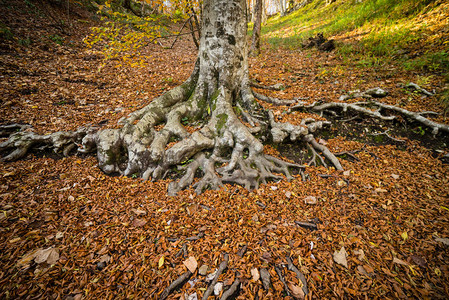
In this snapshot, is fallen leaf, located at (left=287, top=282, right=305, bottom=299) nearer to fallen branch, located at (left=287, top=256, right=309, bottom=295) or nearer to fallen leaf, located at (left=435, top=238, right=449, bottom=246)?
fallen branch, located at (left=287, top=256, right=309, bottom=295)

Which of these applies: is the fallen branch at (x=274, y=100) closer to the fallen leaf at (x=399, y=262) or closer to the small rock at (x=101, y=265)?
the fallen leaf at (x=399, y=262)

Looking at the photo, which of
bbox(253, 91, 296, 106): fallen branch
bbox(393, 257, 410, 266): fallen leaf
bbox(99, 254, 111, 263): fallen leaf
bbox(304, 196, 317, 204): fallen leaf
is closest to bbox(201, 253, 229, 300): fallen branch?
bbox(99, 254, 111, 263): fallen leaf

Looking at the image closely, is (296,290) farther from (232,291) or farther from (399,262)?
(399,262)

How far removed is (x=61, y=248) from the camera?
2154mm

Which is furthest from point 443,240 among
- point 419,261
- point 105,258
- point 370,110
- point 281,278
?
point 105,258

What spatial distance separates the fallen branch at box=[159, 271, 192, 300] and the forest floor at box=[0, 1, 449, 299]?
53 mm

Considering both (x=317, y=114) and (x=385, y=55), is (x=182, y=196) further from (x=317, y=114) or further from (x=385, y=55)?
(x=385, y=55)

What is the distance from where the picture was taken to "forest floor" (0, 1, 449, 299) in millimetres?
1862

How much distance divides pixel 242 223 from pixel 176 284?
3.69 ft

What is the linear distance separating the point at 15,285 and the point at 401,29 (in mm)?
12163

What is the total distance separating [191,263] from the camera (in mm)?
2096

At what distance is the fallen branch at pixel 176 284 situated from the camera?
1829mm

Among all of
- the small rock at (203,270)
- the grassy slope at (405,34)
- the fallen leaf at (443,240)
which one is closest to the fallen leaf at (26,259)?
the small rock at (203,270)

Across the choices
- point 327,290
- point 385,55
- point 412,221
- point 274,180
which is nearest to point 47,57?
point 274,180
